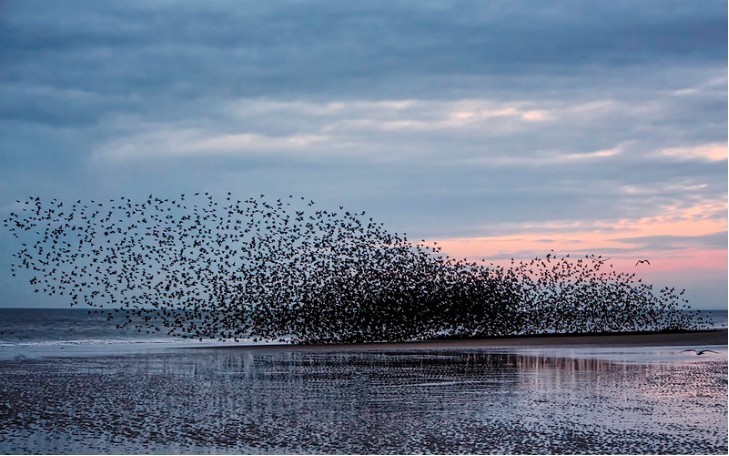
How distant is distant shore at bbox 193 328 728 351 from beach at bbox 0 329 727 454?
7418 millimetres

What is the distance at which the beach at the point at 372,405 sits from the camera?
39.0ft

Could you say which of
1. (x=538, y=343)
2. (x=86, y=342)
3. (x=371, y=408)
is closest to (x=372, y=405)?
(x=371, y=408)

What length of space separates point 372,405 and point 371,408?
1.34 ft

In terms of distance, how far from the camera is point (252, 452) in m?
11.3

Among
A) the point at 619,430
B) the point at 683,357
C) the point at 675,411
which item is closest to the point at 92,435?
the point at 619,430

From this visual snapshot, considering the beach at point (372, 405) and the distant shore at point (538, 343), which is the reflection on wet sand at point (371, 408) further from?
the distant shore at point (538, 343)

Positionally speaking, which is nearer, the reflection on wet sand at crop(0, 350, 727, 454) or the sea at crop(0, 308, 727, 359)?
the reflection on wet sand at crop(0, 350, 727, 454)

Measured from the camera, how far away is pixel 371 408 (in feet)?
49.9

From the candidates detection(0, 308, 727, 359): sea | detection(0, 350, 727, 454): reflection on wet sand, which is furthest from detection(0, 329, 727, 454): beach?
detection(0, 308, 727, 359): sea

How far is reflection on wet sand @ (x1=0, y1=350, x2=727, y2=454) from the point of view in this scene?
11.9 metres

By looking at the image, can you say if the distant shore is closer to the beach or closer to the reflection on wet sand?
the beach

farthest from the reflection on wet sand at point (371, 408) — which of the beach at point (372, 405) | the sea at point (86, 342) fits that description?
the sea at point (86, 342)

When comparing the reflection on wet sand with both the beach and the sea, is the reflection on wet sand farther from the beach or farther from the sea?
the sea

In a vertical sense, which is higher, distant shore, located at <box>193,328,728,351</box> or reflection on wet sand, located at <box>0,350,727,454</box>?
distant shore, located at <box>193,328,728,351</box>
